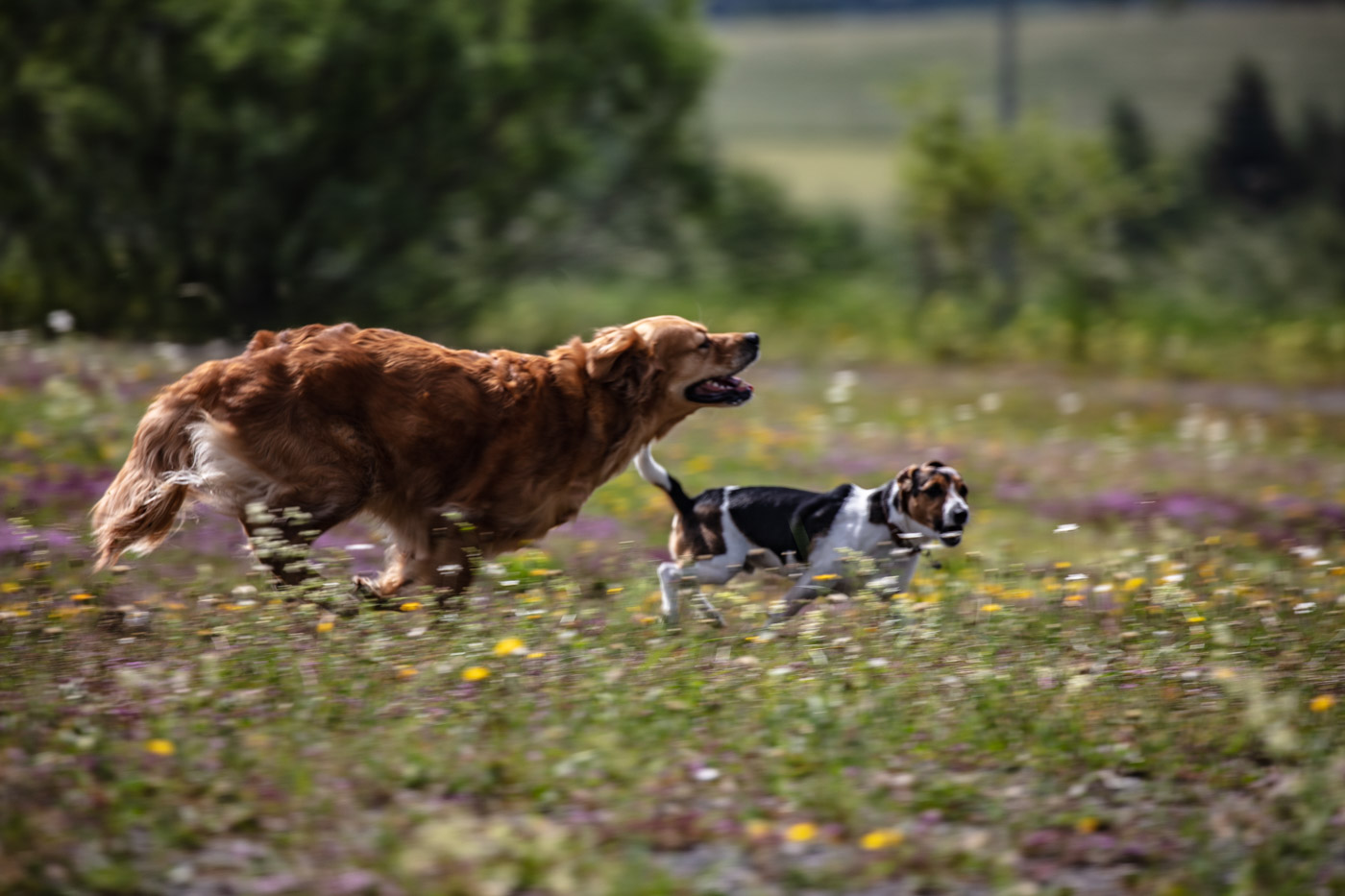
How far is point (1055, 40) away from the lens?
24.7 meters

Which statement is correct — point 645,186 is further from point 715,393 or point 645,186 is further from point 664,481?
point 664,481

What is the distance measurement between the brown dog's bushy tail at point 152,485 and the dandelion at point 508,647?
1.61 meters

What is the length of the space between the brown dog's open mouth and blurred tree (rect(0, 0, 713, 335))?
7524 mm

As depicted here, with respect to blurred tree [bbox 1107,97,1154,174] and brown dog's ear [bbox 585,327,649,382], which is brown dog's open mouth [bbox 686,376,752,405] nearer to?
brown dog's ear [bbox 585,327,649,382]

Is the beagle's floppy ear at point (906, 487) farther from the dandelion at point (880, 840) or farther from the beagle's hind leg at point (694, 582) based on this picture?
the dandelion at point (880, 840)

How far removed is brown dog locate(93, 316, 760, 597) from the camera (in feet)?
18.2

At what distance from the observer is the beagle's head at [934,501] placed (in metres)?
5.81

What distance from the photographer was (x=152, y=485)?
5.63 metres

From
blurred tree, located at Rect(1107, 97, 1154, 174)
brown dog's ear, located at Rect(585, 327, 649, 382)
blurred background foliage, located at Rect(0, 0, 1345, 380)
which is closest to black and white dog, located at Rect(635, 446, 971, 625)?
brown dog's ear, located at Rect(585, 327, 649, 382)

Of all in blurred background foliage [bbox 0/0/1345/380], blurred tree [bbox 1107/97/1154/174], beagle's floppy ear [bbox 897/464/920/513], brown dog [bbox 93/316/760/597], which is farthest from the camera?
blurred tree [bbox 1107/97/1154/174]

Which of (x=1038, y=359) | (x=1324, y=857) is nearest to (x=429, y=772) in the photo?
(x=1324, y=857)

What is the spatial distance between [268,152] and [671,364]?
29.2 ft

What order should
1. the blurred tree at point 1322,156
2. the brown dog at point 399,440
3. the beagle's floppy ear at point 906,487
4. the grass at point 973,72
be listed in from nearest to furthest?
the brown dog at point 399,440
the beagle's floppy ear at point 906,487
the blurred tree at point 1322,156
the grass at point 973,72

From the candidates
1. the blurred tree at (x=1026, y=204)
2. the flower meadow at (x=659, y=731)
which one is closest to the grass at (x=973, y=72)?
the blurred tree at (x=1026, y=204)
